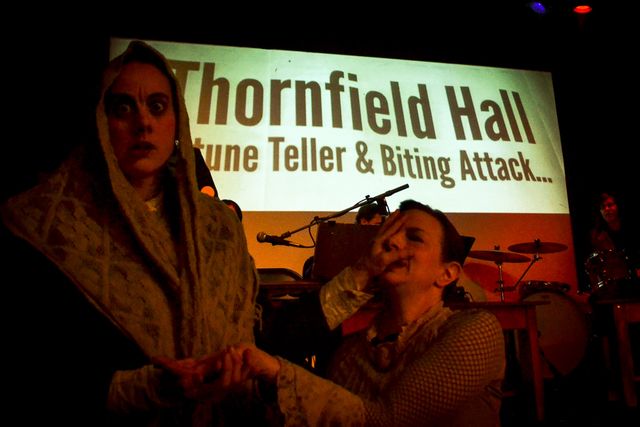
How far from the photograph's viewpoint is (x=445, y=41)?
5051mm

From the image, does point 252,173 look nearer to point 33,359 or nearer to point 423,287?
point 423,287

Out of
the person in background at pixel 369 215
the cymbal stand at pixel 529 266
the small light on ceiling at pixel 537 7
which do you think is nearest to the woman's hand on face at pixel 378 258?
the person in background at pixel 369 215

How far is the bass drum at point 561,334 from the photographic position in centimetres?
444

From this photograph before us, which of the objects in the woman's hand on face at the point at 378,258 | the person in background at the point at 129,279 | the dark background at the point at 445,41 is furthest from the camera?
the dark background at the point at 445,41

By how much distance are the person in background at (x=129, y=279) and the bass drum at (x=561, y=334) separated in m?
3.96

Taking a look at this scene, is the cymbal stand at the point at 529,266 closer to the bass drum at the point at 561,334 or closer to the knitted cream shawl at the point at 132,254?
the bass drum at the point at 561,334

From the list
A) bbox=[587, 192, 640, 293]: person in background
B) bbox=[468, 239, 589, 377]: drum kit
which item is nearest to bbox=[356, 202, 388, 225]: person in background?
bbox=[468, 239, 589, 377]: drum kit

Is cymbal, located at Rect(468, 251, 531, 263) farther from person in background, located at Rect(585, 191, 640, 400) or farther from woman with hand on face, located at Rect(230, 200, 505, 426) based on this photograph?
woman with hand on face, located at Rect(230, 200, 505, 426)

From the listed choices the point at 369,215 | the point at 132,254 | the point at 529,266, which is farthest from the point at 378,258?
the point at 529,266

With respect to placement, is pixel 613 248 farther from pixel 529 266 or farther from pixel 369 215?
pixel 369 215

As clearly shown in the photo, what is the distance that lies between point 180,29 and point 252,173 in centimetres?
165

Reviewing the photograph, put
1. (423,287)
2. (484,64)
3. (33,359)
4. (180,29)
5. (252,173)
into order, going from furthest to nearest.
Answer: (484,64) < (180,29) < (252,173) < (423,287) < (33,359)

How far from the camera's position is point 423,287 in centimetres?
132

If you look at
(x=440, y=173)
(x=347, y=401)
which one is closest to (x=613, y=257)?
(x=440, y=173)
